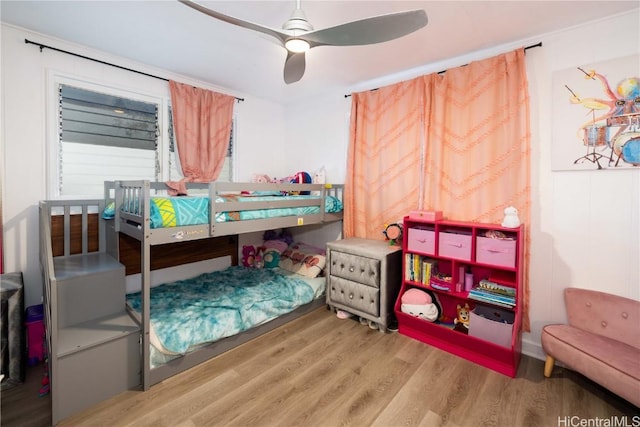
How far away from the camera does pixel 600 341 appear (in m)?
1.84

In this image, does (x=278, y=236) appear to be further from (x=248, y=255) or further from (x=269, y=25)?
(x=269, y=25)

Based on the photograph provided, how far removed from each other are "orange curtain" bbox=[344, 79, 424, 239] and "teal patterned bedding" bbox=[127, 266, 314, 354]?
3.32 feet

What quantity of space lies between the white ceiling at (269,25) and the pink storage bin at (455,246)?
5.10ft

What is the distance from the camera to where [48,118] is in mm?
2432

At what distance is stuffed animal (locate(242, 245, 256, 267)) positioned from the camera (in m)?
3.70

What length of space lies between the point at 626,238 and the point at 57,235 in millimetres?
4280

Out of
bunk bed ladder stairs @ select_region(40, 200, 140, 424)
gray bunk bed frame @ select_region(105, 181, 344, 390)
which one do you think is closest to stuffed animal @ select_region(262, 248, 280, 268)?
gray bunk bed frame @ select_region(105, 181, 344, 390)

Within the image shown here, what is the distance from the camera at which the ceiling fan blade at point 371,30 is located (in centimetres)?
136

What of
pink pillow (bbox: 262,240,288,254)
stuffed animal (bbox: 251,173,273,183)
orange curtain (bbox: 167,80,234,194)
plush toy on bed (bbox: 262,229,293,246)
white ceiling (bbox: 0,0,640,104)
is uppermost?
white ceiling (bbox: 0,0,640,104)

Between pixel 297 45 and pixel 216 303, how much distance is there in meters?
2.10

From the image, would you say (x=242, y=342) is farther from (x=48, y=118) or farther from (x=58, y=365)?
(x=48, y=118)

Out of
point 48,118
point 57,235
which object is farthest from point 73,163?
point 57,235

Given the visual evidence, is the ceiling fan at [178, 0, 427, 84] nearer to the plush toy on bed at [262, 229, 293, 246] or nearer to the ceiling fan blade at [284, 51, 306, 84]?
the ceiling fan blade at [284, 51, 306, 84]

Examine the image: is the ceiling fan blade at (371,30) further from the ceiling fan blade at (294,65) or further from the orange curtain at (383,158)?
the orange curtain at (383,158)
